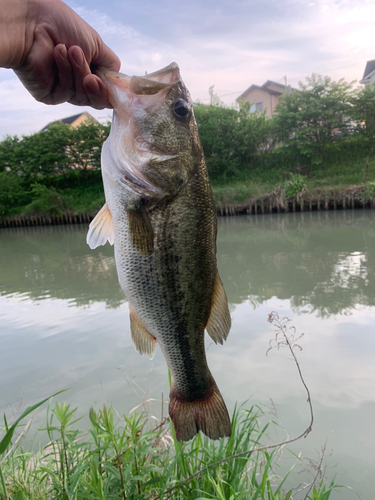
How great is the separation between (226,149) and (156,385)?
29.4 meters

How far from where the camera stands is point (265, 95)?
1677 inches

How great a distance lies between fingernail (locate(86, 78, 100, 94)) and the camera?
158cm

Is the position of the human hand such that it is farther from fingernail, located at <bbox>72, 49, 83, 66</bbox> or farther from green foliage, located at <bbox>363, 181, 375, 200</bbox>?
green foliage, located at <bbox>363, 181, 375, 200</bbox>

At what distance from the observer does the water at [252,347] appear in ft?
13.3

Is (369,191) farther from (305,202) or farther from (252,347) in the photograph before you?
(252,347)

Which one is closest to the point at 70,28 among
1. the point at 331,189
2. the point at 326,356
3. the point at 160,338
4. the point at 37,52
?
the point at 37,52

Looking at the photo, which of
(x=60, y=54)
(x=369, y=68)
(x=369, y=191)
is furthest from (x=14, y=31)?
(x=369, y=68)

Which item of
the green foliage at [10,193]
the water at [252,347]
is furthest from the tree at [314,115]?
the green foliage at [10,193]

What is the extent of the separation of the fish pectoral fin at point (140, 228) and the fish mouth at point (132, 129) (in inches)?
4.4

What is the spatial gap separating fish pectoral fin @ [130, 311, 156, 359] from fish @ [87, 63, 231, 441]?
0.04m

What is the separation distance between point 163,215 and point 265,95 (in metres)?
45.8

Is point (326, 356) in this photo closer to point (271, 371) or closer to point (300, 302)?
point (271, 371)

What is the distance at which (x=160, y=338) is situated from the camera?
5.79ft

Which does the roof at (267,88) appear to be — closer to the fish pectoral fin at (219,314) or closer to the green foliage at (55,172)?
the green foliage at (55,172)
